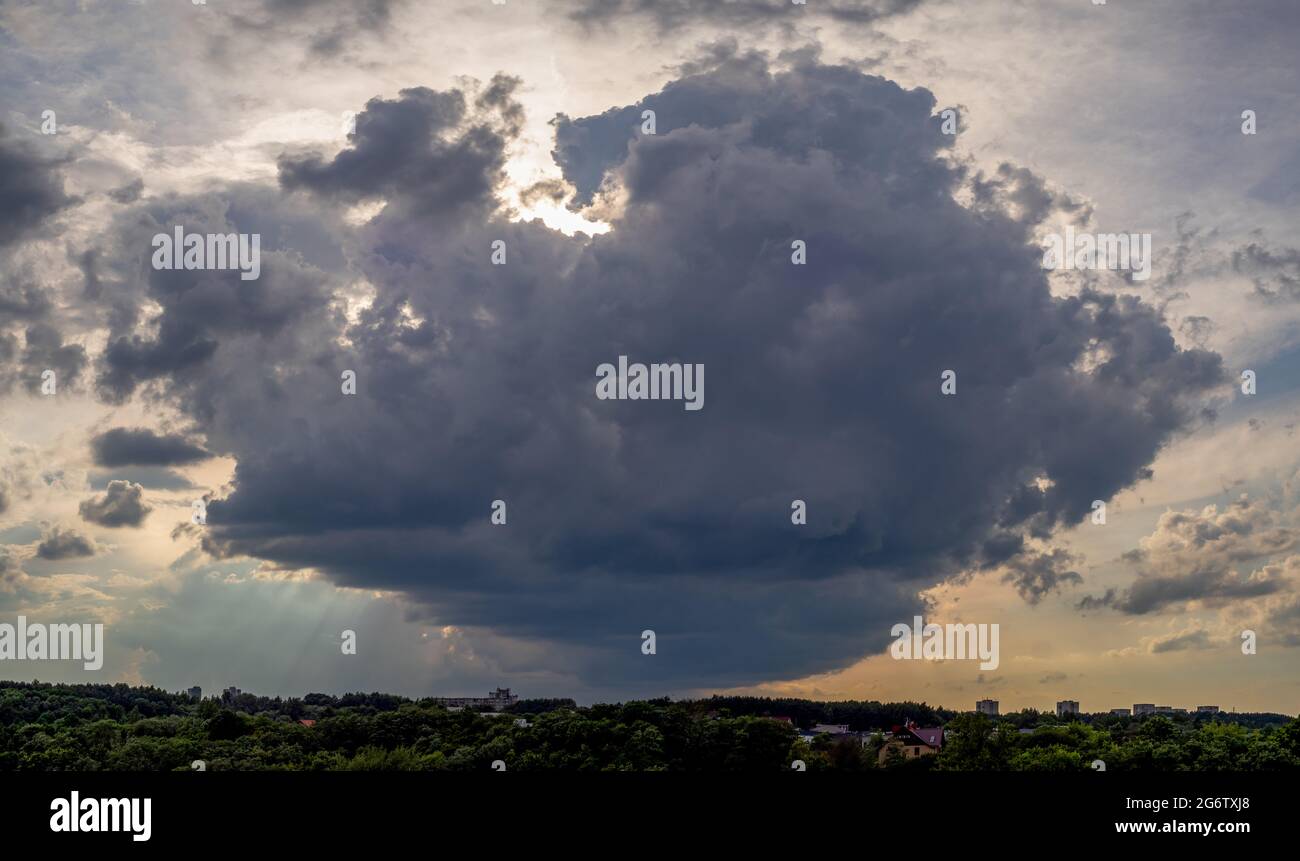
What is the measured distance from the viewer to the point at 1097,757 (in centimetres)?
12975
